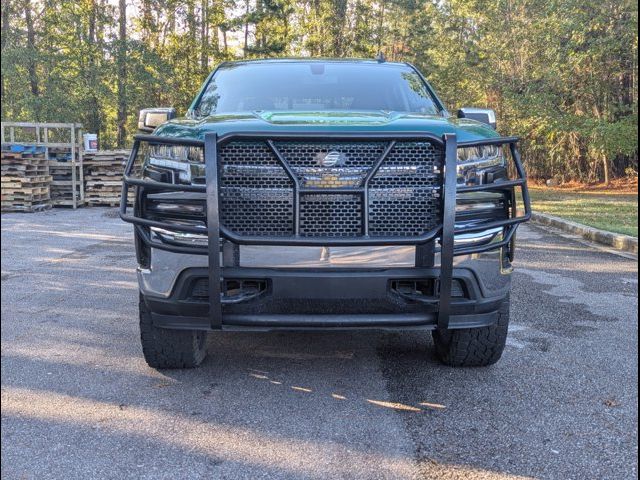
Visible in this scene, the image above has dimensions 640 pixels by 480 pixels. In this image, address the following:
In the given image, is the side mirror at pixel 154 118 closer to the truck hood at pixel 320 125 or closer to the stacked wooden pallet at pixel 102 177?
the truck hood at pixel 320 125

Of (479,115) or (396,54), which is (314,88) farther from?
(396,54)

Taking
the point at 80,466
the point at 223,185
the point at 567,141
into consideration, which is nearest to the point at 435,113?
the point at 223,185

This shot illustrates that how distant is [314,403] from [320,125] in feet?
4.72

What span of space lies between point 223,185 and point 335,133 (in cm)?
59

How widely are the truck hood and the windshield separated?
26.8 inches

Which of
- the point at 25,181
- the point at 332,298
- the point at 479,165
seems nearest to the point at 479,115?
the point at 479,165

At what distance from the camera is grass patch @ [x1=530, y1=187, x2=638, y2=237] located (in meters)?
10.6

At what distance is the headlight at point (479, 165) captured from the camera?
2.97m

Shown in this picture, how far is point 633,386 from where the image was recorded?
136 inches

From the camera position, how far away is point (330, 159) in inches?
113

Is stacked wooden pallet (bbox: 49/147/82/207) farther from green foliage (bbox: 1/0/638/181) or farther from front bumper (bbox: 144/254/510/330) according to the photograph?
front bumper (bbox: 144/254/510/330)

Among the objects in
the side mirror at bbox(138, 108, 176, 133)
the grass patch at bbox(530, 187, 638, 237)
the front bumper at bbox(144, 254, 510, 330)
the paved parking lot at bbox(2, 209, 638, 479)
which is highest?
the side mirror at bbox(138, 108, 176, 133)

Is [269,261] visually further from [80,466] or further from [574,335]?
[574,335]

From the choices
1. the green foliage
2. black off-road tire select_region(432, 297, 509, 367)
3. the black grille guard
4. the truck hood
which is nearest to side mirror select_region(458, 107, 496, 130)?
the truck hood
